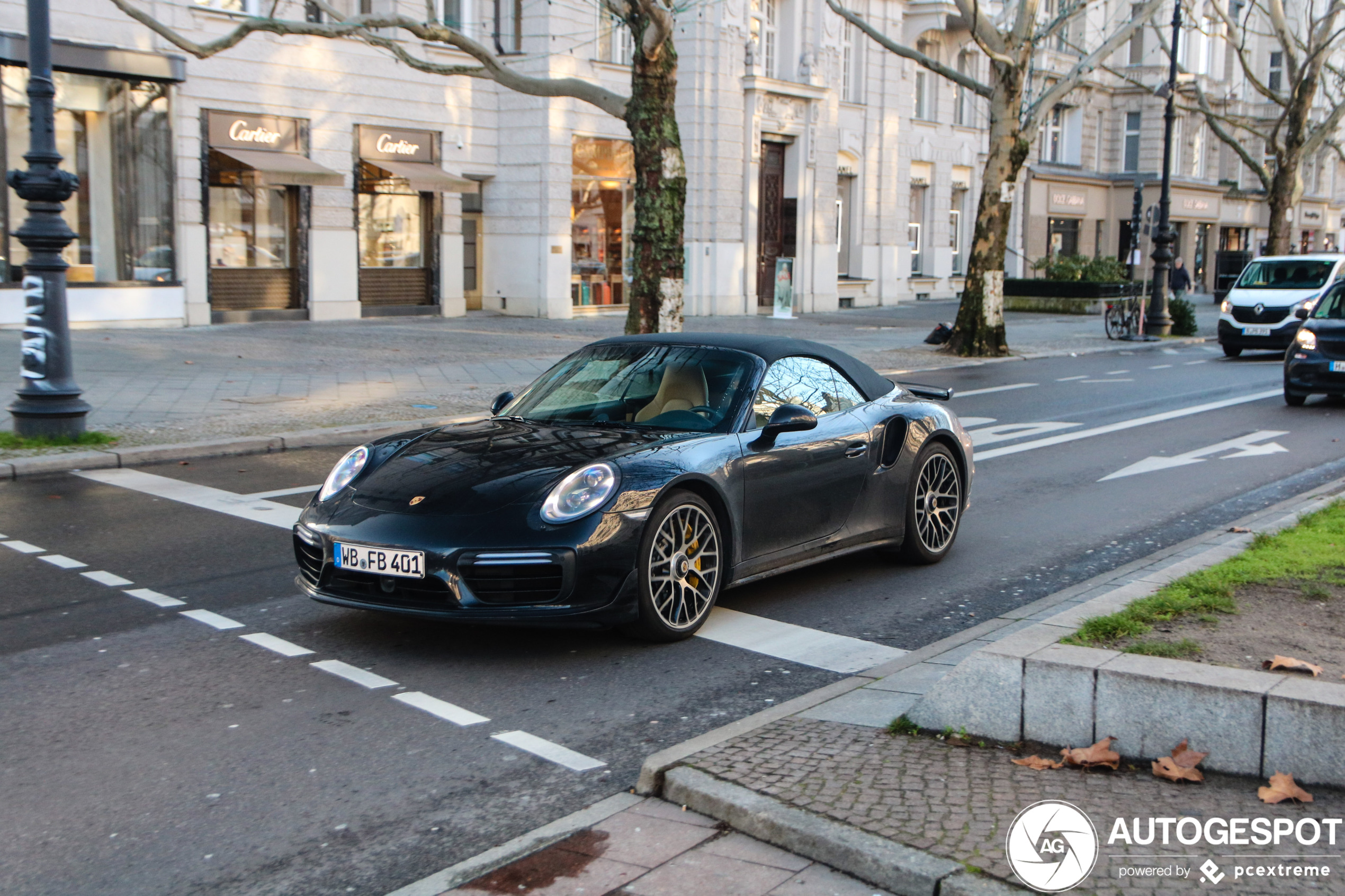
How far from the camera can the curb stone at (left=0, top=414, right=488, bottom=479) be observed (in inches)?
420

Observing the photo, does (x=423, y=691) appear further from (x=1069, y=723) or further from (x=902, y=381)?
(x=902, y=381)

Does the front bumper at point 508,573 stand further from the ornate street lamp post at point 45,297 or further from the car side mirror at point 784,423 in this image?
the ornate street lamp post at point 45,297

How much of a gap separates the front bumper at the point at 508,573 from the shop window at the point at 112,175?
1921cm

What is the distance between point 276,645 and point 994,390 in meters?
14.2

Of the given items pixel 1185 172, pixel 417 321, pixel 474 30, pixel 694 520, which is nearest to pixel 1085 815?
pixel 694 520

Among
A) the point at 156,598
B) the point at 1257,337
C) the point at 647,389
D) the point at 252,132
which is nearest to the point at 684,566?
the point at 647,389

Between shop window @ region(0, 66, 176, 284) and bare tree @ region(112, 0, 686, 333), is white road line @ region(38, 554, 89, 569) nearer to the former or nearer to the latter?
bare tree @ region(112, 0, 686, 333)

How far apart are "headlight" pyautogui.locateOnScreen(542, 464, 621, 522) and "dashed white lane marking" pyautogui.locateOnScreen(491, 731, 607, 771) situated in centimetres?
106

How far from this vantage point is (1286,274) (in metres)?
25.5

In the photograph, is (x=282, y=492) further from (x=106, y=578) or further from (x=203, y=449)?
(x=106, y=578)

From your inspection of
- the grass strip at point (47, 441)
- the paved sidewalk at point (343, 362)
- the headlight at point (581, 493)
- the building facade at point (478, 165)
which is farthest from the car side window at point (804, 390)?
the building facade at point (478, 165)

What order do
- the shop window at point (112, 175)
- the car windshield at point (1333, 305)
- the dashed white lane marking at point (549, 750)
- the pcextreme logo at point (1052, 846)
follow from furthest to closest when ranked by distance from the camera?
the shop window at point (112, 175) < the car windshield at point (1333, 305) < the dashed white lane marking at point (549, 750) < the pcextreme logo at point (1052, 846)

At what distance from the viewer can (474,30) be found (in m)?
29.2

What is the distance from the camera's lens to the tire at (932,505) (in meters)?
7.59
